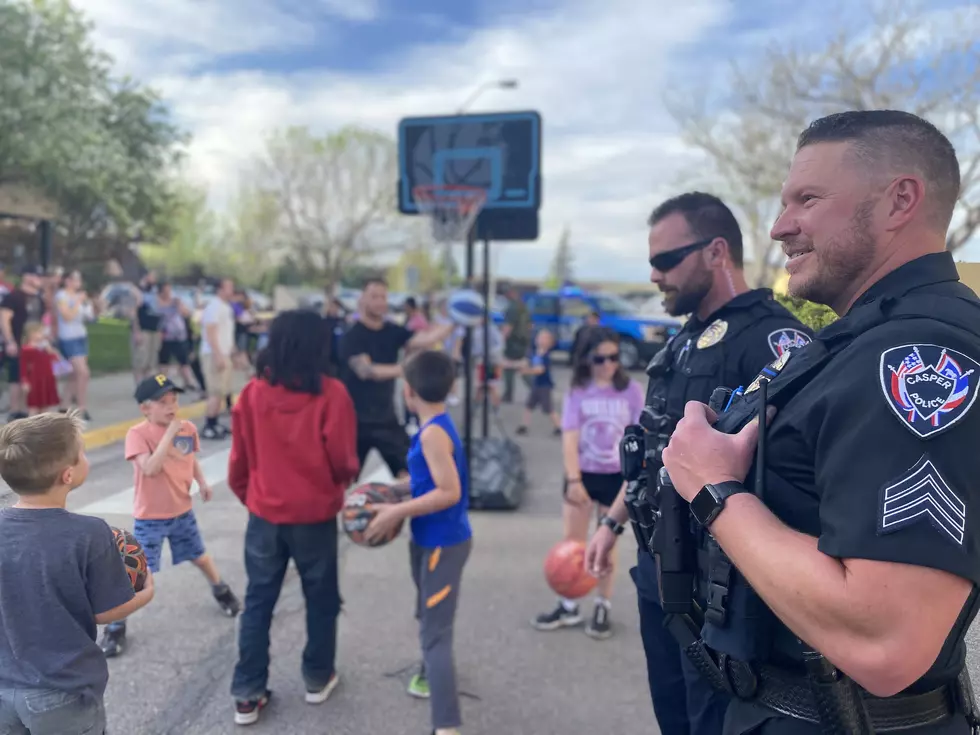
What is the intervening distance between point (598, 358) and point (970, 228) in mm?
12094

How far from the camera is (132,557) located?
1859mm

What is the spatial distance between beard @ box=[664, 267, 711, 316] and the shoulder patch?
1461 millimetres

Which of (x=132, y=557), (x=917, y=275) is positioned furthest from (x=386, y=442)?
(x=917, y=275)

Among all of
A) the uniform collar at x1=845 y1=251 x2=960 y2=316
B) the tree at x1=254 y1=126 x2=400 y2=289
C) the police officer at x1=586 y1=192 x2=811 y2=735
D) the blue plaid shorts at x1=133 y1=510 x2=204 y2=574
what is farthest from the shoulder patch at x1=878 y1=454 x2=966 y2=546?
the tree at x1=254 y1=126 x2=400 y2=289

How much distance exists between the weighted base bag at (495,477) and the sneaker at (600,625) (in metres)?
2.19

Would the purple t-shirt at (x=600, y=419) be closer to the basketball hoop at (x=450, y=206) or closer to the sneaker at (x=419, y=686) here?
the sneaker at (x=419, y=686)

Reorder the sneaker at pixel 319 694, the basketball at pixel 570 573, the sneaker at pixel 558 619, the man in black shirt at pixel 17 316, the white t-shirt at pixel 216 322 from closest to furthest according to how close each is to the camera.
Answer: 1. the sneaker at pixel 319 694
2. the basketball at pixel 570 573
3. the sneaker at pixel 558 619
4. the white t-shirt at pixel 216 322
5. the man in black shirt at pixel 17 316

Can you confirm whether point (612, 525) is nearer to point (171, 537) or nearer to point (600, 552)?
point (600, 552)

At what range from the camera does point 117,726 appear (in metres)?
2.66

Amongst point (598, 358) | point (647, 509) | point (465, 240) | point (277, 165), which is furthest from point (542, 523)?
point (277, 165)

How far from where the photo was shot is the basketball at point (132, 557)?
6.00ft

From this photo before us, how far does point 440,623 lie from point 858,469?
2.12 metres

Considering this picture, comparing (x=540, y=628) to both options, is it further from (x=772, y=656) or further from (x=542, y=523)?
(x=772, y=656)

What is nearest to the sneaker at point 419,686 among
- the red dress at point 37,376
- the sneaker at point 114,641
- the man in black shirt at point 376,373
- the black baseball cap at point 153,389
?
the sneaker at point 114,641
